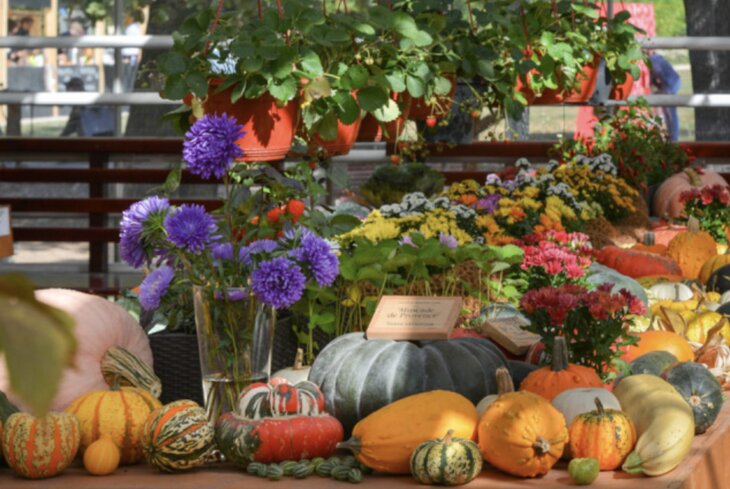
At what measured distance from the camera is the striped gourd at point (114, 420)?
2479 mm

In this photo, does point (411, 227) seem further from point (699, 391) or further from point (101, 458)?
point (101, 458)

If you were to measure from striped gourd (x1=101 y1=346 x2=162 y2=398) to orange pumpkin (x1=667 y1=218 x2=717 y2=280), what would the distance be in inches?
125

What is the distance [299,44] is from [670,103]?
494cm

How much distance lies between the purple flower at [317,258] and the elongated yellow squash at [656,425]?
70 centimetres

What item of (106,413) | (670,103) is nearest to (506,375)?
(106,413)

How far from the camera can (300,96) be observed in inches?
143

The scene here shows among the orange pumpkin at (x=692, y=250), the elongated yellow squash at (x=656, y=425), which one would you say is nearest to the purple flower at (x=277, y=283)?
the elongated yellow squash at (x=656, y=425)

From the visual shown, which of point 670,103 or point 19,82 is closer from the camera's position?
point 670,103

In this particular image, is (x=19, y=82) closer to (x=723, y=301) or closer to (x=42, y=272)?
(x=42, y=272)

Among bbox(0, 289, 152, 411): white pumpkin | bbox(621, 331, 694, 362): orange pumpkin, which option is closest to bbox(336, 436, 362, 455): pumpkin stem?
bbox(0, 289, 152, 411): white pumpkin

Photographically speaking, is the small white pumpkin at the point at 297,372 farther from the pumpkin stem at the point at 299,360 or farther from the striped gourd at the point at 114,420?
the striped gourd at the point at 114,420

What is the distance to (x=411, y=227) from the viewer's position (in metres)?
4.12

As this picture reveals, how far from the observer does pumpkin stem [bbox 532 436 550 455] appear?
2.31 metres

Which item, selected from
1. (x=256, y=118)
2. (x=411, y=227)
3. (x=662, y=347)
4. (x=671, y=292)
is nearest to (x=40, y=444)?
(x=256, y=118)
